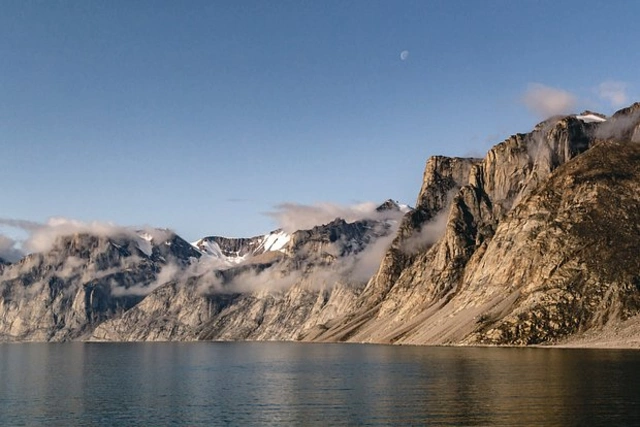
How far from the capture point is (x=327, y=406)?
306 ft

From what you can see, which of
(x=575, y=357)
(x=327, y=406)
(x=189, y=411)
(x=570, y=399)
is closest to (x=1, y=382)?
(x=189, y=411)

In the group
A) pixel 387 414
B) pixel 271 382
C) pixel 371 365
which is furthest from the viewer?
pixel 371 365

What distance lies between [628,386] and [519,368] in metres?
37.2

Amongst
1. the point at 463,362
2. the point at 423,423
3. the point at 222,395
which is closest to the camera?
the point at 423,423

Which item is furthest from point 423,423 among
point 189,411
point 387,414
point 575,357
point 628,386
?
point 575,357

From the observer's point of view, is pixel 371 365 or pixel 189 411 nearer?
pixel 189 411

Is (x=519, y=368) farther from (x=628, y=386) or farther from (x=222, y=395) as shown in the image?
(x=222, y=395)

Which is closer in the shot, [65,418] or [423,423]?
[423,423]

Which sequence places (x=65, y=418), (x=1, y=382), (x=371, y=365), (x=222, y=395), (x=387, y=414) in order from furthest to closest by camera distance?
(x=371, y=365), (x=1, y=382), (x=222, y=395), (x=65, y=418), (x=387, y=414)

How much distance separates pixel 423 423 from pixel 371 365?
9613 centimetres

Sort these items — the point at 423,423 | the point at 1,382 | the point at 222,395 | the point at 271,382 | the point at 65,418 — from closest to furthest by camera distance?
the point at 423,423
the point at 65,418
the point at 222,395
the point at 271,382
the point at 1,382

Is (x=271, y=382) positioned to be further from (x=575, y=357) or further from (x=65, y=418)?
(x=575, y=357)

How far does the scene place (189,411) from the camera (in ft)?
302

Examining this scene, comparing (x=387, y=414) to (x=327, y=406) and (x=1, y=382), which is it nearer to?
(x=327, y=406)
